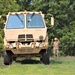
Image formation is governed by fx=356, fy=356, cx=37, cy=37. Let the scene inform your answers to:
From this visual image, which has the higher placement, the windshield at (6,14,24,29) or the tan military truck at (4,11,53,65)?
the windshield at (6,14,24,29)

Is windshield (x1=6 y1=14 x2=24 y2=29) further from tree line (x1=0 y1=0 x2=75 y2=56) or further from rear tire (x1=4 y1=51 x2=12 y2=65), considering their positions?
tree line (x1=0 y1=0 x2=75 y2=56)

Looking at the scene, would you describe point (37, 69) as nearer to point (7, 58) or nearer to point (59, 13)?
point (7, 58)

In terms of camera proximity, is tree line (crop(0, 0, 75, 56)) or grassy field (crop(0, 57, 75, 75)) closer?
grassy field (crop(0, 57, 75, 75))

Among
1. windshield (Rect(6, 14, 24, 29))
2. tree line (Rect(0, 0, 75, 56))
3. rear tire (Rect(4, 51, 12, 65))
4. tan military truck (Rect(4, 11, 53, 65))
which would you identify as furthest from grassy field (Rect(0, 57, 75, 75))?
tree line (Rect(0, 0, 75, 56))

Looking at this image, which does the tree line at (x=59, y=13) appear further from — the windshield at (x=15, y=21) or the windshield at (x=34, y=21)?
the windshield at (x=15, y=21)

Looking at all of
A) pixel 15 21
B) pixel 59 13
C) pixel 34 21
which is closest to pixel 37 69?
pixel 34 21

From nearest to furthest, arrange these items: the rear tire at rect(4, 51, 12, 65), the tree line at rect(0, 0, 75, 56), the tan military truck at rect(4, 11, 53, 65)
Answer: the tan military truck at rect(4, 11, 53, 65)
the rear tire at rect(4, 51, 12, 65)
the tree line at rect(0, 0, 75, 56)

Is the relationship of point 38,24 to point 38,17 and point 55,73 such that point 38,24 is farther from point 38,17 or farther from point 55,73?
point 55,73

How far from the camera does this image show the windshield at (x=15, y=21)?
58.4 feet

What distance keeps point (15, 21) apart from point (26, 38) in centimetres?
115

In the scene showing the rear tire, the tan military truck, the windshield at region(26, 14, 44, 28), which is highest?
the windshield at region(26, 14, 44, 28)

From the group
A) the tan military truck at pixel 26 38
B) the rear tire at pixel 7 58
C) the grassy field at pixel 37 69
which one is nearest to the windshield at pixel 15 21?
the tan military truck at pixel 26 38

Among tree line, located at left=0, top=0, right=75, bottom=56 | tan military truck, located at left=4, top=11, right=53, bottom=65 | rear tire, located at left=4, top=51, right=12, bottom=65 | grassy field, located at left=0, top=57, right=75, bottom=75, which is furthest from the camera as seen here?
tree line, located at left=0, top=0, right=75, bottom=56

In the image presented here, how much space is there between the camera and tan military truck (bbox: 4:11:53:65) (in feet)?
57.0
